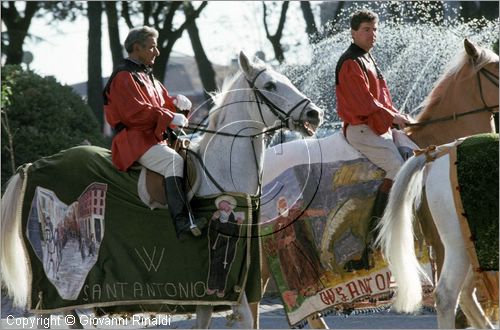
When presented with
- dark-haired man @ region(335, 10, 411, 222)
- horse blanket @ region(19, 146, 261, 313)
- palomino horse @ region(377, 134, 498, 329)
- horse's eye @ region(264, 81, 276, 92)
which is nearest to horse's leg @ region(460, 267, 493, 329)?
palomino horse @ region(377, 134, 498, 329)

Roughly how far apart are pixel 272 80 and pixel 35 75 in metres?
7.46

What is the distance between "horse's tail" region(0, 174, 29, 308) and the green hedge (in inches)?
190

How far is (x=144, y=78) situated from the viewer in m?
7.78

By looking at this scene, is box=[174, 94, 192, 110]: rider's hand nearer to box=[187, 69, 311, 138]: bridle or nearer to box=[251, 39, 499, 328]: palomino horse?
box=[187, 69, 311, 138]: bridle

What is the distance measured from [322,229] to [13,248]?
242 centimetres

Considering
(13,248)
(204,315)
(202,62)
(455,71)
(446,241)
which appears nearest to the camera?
(446,241)

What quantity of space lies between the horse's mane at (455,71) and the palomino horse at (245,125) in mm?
1397

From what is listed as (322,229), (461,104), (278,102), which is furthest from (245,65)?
(461,104)

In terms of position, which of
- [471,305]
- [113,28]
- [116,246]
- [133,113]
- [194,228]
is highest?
[113,28]

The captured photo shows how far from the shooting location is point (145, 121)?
7.61 m

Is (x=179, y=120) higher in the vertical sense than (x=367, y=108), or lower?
higher

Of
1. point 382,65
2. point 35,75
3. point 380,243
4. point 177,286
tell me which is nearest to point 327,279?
point 380,243

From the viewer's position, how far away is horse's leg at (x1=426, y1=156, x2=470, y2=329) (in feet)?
23.1

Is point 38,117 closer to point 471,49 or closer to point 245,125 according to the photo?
point 245,125
